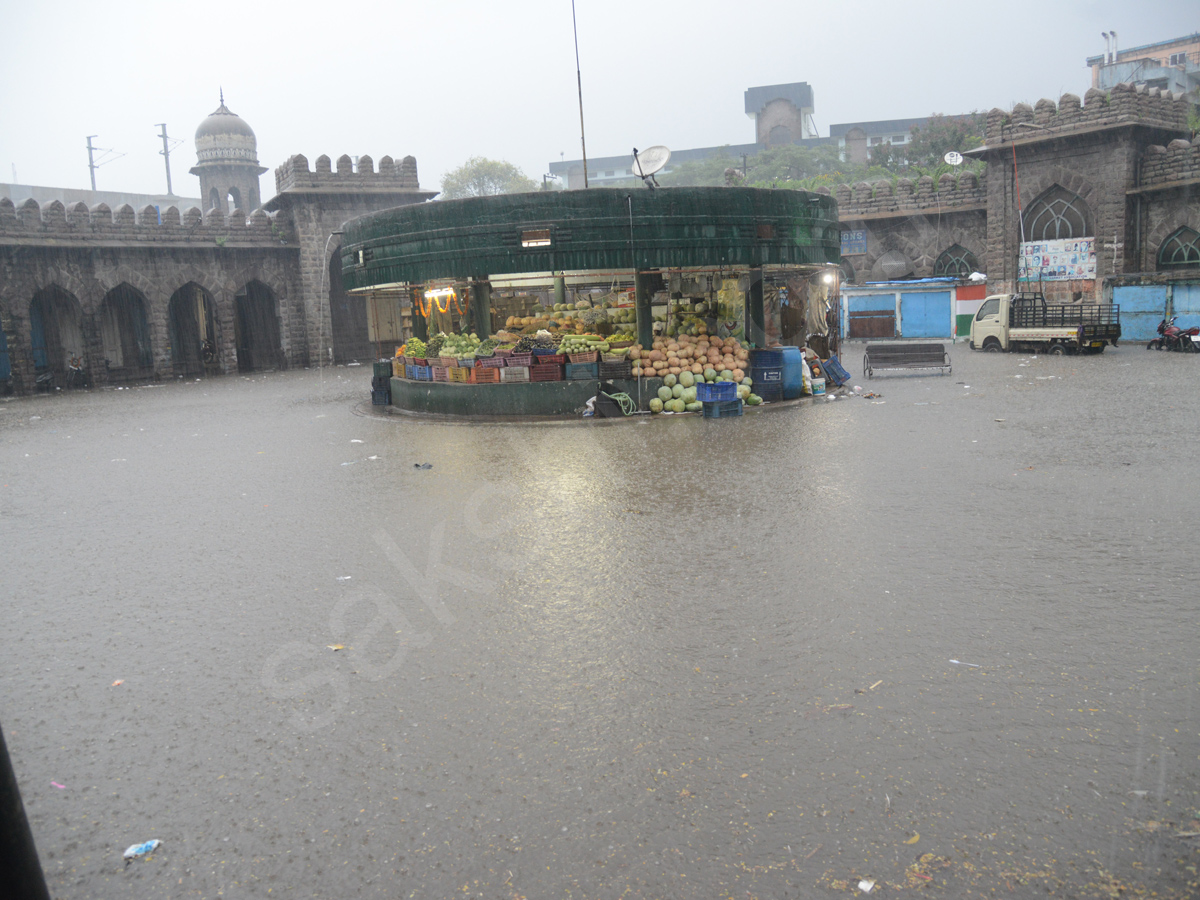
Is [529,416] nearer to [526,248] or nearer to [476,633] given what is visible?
[526,248]

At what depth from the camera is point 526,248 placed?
15.6 m

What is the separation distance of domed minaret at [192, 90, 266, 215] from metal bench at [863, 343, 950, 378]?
4138cm

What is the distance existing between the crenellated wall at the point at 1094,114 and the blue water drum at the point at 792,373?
17.5 m

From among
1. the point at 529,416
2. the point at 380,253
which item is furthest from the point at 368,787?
the point at 380,253

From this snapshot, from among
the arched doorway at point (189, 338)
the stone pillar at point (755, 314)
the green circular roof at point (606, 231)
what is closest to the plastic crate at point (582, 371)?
the green circular roof at point (606, 231)

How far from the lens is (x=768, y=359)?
1652 centimetres

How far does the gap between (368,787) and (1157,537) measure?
5.91 m

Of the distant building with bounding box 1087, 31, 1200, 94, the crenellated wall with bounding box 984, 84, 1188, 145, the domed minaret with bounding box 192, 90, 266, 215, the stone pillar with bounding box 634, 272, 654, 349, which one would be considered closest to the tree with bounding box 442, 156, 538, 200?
the domed minaret with bounding box 192, 90, 266, 215

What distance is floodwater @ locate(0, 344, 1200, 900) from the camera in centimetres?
314

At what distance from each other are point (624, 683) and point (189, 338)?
107 ft

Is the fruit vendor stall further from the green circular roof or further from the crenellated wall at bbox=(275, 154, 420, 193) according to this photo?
the crenellated wall at bbox=(275, 154, 420, 193)

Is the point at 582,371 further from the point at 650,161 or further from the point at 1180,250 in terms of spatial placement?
the point at 1180,250

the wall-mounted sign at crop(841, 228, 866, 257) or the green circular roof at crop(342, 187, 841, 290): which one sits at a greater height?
the wall-mounted sign at crop(841, 228, 866, 257)

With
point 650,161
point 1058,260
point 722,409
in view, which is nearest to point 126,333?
point 650,161
